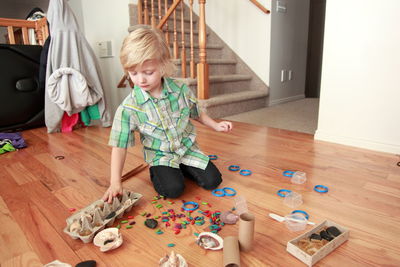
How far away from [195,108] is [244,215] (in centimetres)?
53

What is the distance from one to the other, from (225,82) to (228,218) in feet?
6.74

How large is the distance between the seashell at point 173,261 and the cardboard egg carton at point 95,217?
230 millimetres

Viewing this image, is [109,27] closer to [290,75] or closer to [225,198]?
[290,75]

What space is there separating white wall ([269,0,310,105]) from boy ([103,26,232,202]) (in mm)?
1974

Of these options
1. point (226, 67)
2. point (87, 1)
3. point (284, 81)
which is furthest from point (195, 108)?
point (87, 1)

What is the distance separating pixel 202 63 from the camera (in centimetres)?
228

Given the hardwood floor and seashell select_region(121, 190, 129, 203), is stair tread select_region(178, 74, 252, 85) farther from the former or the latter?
seashell select_region(121, 190, 129, 203)

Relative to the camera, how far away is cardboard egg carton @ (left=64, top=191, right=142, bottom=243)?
31.3 inches

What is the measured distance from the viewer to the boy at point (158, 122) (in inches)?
36.8

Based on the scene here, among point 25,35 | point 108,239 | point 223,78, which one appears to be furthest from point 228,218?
point 25,35

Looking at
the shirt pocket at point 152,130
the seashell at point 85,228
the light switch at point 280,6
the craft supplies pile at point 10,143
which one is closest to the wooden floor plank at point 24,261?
the seashell at point 85,228

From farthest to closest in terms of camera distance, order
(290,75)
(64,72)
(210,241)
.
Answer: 1. (290,75)
2. (64,72)
3. (210,241)

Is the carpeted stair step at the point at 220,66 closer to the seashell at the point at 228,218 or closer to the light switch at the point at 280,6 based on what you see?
the light switch at the point at 280,6

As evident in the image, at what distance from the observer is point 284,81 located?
10.2 feet
